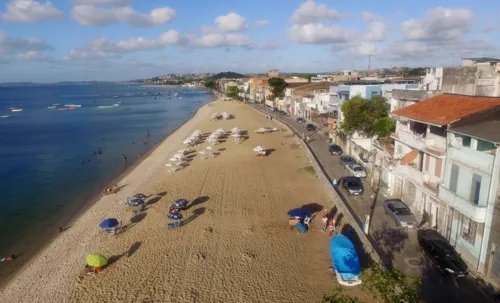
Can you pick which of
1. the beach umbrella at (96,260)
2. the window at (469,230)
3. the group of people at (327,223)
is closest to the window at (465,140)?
the window at (469,230)

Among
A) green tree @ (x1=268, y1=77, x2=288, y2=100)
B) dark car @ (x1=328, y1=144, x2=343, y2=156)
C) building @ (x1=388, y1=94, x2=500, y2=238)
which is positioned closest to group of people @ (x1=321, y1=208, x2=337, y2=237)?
building @ (x1=388, y1=94, x2=500, y2=238)

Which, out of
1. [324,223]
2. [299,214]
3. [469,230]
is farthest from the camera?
[299,214]

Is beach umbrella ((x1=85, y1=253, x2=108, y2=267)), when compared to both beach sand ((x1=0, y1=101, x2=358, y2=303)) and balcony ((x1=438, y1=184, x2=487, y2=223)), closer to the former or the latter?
beach sand ((x1=0, y1=101, x2=358, y2=303))

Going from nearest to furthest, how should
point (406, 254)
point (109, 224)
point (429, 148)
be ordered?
1. point (406, 254)
2. point (429, 148)
3. point (109, 224)

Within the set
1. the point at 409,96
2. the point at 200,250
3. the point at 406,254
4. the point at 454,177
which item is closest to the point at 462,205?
the point at 454,177

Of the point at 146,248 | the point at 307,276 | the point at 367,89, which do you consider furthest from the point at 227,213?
the point at 367,89

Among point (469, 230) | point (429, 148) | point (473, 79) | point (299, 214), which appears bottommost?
point (299, 214)

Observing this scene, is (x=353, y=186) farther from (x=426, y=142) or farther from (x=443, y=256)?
(x=443, y=256)
